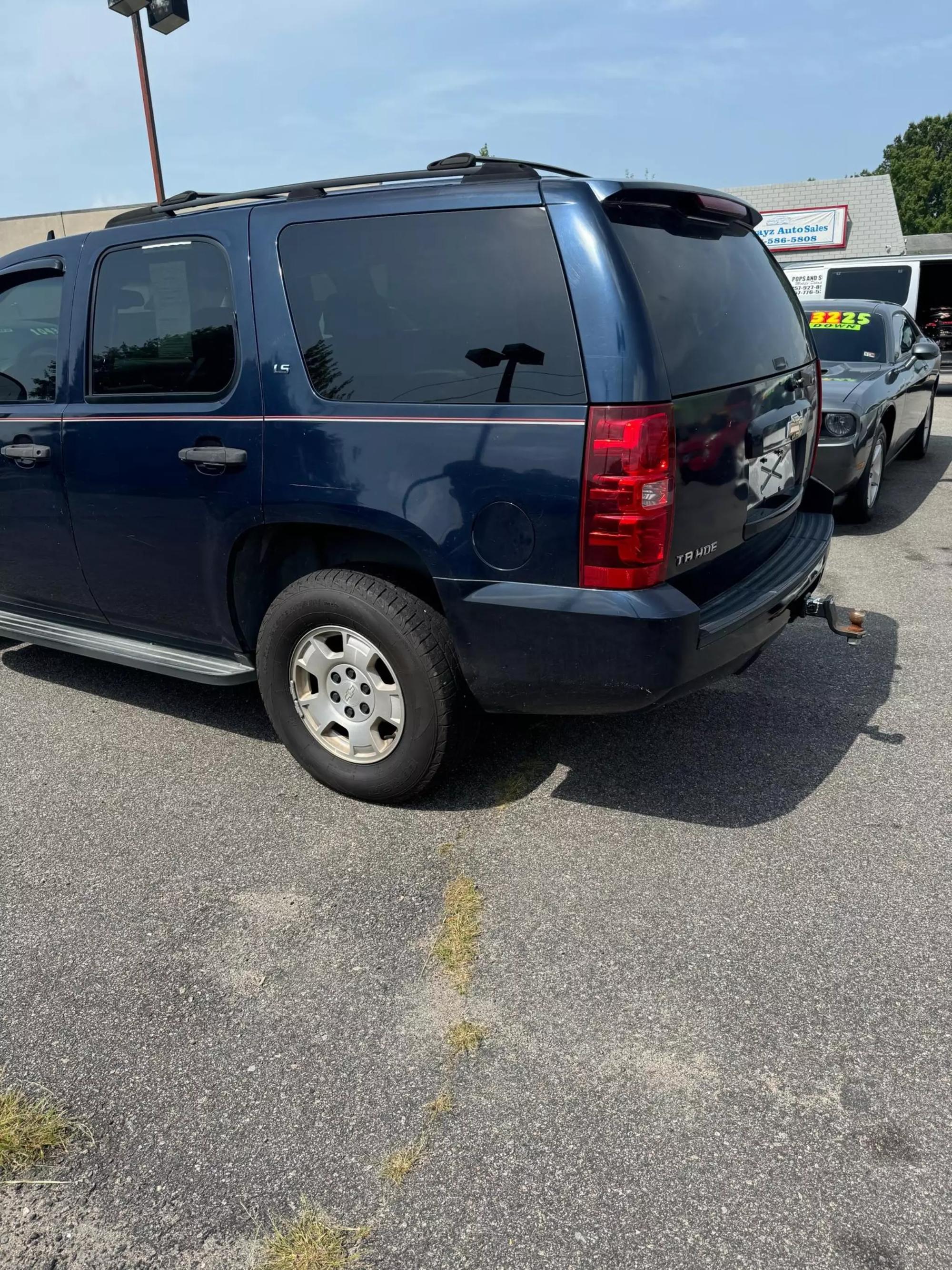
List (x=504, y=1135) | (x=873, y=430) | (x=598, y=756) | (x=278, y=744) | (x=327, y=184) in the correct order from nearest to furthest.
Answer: (x=504, y=1135) < (x=327, y=184) < (x=598, y=756) < (x=278, y=744) < (x=873, y=430)

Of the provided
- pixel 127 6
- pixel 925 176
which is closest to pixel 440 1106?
pixel 127 6

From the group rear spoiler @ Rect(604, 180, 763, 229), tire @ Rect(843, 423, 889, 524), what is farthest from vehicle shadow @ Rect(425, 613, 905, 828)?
tire @ Rect(843, 423, 889, 524)

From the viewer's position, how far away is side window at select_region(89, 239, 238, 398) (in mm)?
3375

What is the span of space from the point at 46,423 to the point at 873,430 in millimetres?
5485

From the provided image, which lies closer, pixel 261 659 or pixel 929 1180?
pixel 929 1180

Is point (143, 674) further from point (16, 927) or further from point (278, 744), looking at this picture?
point (16, 927)

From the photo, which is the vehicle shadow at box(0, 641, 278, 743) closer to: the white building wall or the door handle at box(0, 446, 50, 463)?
the door handle at box(0, 446, 50, 463)

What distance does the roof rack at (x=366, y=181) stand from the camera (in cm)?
287

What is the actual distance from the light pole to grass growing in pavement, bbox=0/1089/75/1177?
10.3m

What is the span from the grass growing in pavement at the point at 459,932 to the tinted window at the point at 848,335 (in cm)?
651

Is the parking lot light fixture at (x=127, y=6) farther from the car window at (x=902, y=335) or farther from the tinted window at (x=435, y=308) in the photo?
the tinted window at (x=435, y=308)

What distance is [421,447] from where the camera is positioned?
2.89 m

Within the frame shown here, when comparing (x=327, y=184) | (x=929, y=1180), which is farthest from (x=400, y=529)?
(x=929, y=1180)

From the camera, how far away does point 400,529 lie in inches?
117
